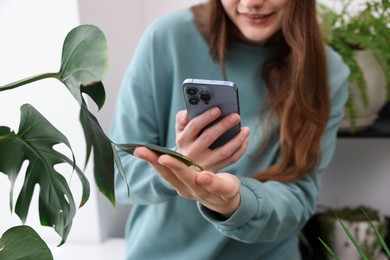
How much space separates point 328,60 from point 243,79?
17 centimetres

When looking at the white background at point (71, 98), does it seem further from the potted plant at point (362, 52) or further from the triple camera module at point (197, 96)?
the triple camera module at point (197, 96)

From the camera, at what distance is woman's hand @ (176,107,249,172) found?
0.82 metres

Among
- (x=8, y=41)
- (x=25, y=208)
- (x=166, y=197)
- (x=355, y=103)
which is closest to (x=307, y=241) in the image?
(x=355, y=103)

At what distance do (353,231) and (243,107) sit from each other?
1.67 ft

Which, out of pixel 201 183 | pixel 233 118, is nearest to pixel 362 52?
pixel 233 118

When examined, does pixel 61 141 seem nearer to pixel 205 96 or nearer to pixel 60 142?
pixel 60 142

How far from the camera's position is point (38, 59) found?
1.32 metres

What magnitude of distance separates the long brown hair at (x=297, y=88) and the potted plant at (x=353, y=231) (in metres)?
0.41

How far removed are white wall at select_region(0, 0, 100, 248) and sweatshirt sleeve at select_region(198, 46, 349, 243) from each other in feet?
1.67

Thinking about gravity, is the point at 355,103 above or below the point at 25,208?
below

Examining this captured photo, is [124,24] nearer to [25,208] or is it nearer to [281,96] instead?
[281,96]

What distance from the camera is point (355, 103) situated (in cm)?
138

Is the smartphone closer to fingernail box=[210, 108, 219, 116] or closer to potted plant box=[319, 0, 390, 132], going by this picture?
fingernail box=[210, 108, 219, 116]

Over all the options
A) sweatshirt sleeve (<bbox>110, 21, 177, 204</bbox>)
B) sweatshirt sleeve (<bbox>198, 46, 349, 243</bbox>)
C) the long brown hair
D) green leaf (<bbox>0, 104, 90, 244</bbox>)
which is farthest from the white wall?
green leaf (<bbox>0, 104, 90, 244</bbox>)
